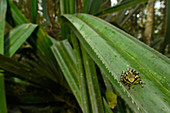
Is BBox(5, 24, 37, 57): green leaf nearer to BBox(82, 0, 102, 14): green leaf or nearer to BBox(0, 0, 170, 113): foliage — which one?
BBox(0, 0, 170, 113): foliage

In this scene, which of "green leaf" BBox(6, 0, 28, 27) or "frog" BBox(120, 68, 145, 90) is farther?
"green leaf" BBox(6, 0, 28, 27)

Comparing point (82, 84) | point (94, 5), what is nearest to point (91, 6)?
point (94, 5)

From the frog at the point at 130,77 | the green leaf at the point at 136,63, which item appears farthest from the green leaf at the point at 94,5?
the frog at the point at 130,77

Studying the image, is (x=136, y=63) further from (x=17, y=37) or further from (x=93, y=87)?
(x=17, y=37)

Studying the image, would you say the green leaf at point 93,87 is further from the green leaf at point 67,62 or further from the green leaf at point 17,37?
the green leaf at point 17,37

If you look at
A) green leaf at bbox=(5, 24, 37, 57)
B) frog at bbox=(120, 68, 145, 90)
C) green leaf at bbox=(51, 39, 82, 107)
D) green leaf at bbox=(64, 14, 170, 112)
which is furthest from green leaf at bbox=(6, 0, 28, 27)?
frog at bbox=(120, 68, 145, 90)

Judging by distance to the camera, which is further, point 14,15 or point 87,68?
point 14,15

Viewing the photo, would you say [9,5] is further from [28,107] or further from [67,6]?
[28,107]
